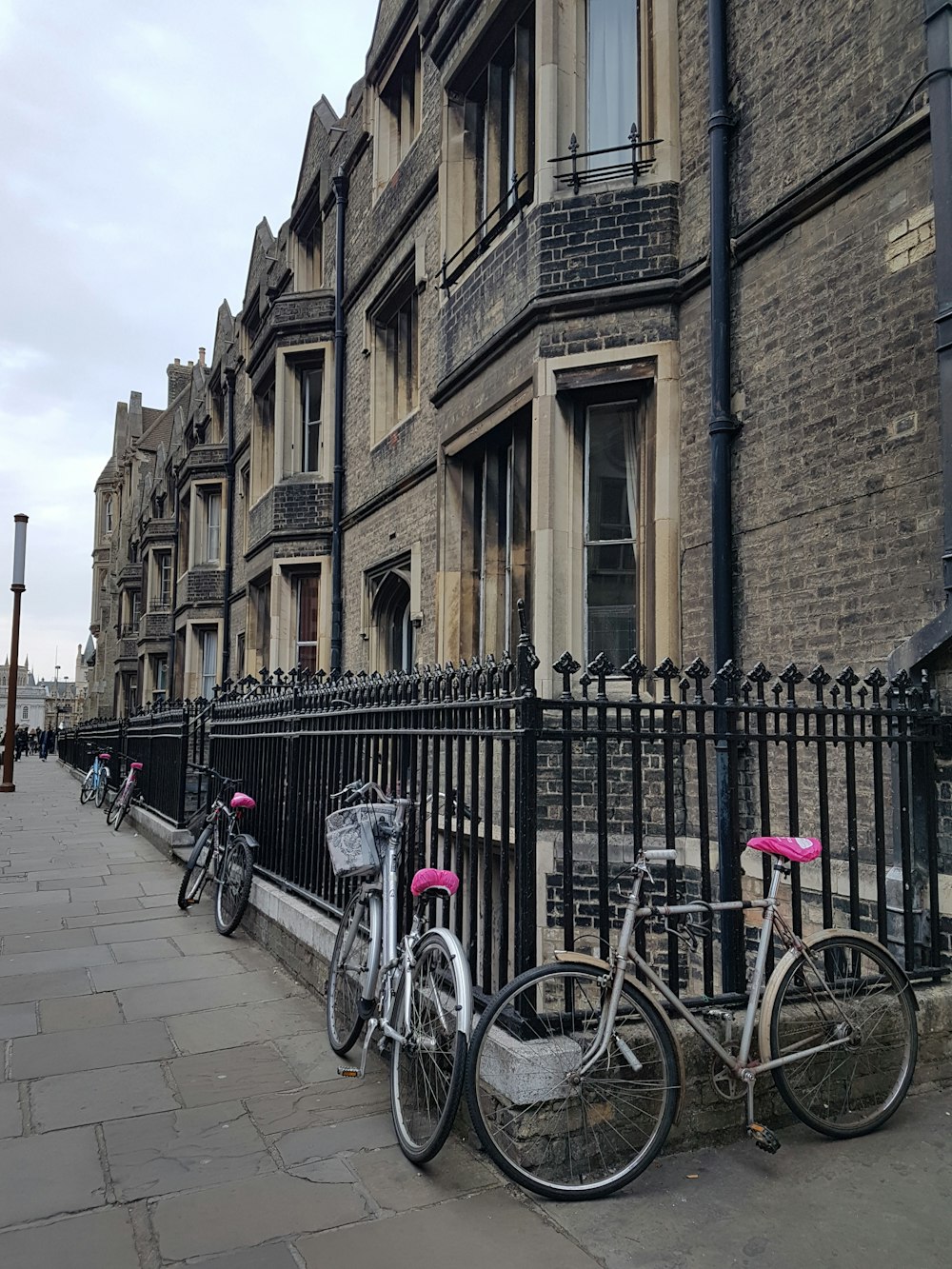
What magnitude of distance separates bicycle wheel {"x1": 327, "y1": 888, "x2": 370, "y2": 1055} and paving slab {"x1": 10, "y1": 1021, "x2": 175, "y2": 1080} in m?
0.77

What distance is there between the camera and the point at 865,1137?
359cm

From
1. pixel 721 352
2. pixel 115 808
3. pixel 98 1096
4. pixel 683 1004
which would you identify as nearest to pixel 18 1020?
pixel 98 1096

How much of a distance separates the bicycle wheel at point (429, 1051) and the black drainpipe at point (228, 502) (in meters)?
18.1

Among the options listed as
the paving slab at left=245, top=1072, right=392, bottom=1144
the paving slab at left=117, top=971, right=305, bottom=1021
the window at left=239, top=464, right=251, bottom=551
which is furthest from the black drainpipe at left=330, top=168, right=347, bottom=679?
the paving slab at left=245, top=1072, right=392, bottom=1144

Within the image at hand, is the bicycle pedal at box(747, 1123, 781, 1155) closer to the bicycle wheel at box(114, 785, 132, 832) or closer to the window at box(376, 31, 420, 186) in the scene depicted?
the window at box(376, 31, 420, 186)

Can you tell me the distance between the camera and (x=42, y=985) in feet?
19.0

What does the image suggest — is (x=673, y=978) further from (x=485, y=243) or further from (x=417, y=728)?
(x=485, y=243)

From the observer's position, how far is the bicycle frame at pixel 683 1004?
3188 mm

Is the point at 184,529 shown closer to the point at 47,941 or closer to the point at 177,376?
the point at 177,376

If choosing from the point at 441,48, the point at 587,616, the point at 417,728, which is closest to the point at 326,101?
the point at 441,48

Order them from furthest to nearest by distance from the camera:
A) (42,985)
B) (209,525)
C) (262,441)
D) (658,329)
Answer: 1. (209,525)
2. (262,441)
3. (658,329)
4. (42,985)

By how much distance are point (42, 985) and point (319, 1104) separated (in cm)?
266

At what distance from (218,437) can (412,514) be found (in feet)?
47.6

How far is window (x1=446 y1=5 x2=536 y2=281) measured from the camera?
9008 millimetres
